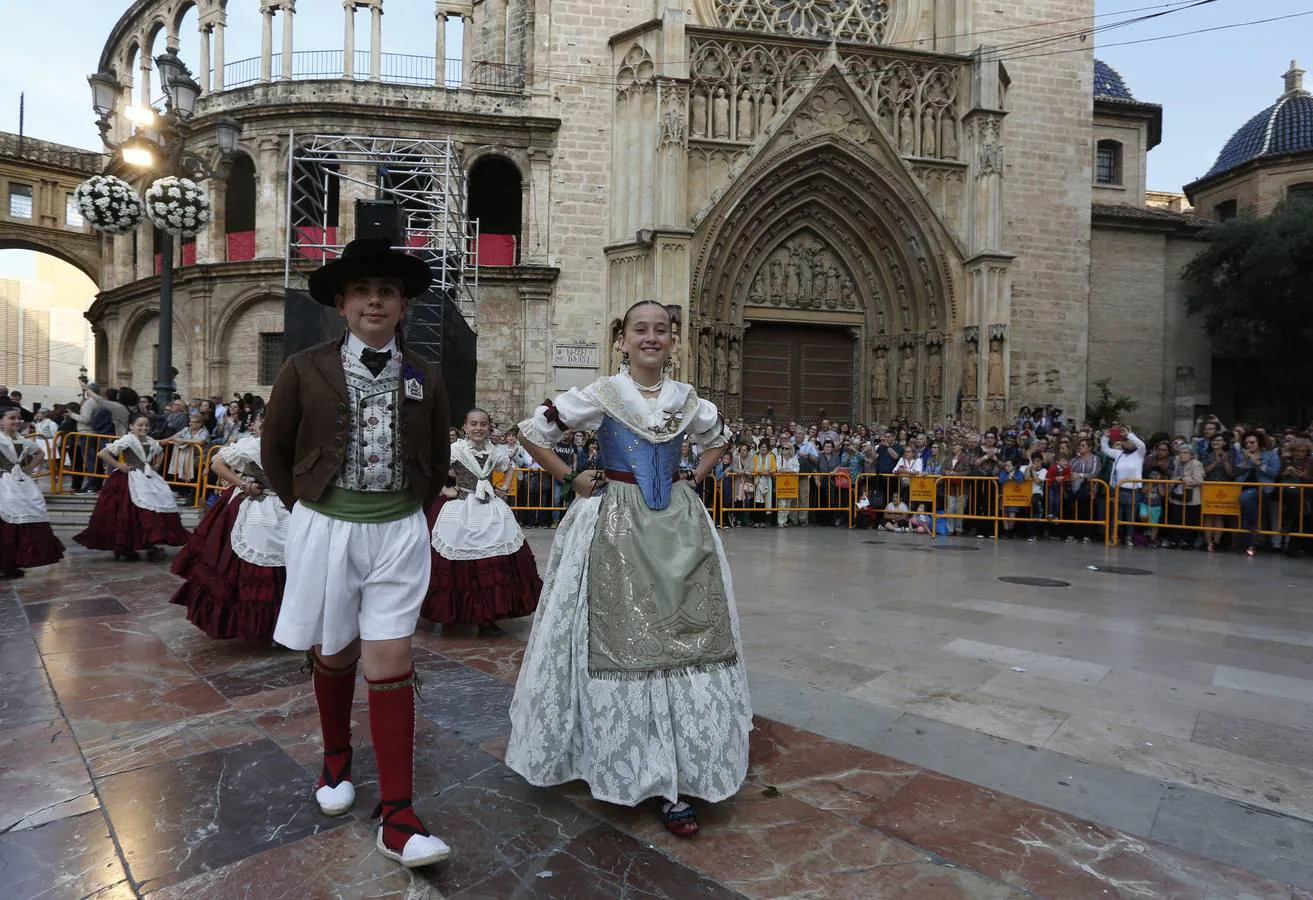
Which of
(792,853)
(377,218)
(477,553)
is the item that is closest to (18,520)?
(477,553)

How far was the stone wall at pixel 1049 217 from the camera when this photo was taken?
65.3 ft

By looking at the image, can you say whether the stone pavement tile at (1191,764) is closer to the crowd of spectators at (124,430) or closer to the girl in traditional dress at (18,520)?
the girl in traditional dress at (18,520)

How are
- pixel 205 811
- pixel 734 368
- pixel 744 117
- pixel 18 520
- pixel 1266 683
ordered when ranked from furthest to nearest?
pixel 734 368 < pixel 744 117 < pixel 18 520 < pixel 1266 683 < pixel 205 811

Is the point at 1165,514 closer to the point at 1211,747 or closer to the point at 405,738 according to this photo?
the point at 1211,747

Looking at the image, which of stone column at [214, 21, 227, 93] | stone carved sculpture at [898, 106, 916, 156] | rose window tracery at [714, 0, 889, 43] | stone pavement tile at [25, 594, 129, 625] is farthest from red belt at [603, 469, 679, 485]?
stone column at [214, 21, 227, 93]

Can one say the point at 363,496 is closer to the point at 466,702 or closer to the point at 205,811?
the point at 205,811

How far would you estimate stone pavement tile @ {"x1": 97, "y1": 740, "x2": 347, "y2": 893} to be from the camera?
99.9 inches

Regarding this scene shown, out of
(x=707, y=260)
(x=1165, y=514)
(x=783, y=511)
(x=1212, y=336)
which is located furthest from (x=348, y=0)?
(x=1212, y=336)

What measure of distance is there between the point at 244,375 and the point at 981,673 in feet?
68.0

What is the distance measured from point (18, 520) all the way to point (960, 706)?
840cm

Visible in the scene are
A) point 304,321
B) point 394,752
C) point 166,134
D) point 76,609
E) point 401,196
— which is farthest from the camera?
point 401,196

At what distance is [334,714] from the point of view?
2.89 metres

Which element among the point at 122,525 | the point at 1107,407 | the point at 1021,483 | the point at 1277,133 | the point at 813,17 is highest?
the point at 1277,133

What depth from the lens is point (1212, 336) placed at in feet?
78.1
